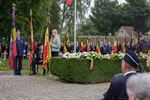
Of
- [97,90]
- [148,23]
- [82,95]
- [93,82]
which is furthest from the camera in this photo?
[148,23]

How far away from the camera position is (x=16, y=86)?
15570 mm

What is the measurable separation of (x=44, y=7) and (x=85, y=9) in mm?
28567

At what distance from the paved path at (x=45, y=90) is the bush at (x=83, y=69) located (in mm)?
345

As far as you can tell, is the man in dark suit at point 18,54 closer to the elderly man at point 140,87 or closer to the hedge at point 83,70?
the hedge at point 83,70

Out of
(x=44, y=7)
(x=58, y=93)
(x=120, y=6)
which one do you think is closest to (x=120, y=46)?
(x=44, y=7)

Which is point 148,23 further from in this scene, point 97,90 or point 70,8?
point 97,90

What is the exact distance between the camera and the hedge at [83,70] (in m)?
16.4

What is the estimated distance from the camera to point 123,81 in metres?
5.76

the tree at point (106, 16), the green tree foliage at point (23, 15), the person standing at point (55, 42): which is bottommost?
the person standing at point (55, 42)

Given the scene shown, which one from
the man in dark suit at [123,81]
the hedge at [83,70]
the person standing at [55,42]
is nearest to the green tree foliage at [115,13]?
the person standing at [55,42]

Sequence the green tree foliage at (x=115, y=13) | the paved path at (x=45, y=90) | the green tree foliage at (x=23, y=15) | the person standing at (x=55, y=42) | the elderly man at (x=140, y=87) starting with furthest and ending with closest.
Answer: the green tree foliage at (x=115, y=13)
the green tree foliage at (x=23, y=15)
the person standing at (x=55, y=42)
the paved path at (x=45, y=90)
the elderly man at (x=140, y=87)

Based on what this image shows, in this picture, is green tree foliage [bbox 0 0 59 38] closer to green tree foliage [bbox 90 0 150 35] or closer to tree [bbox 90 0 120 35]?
green tree foliage [bbox 90 0 150 35]

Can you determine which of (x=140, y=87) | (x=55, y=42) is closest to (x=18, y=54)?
(x=55, y=42)

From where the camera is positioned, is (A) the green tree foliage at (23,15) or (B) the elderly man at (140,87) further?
(A) the green tree foliage at (23,15)
